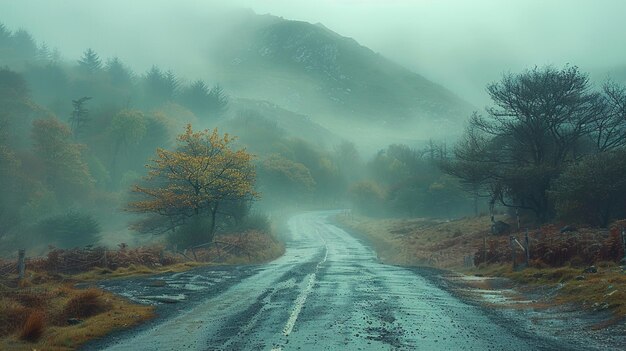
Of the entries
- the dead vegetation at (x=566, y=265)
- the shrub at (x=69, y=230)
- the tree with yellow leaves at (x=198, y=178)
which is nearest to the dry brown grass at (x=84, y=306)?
the dead vegetation at (x=566, y=265)

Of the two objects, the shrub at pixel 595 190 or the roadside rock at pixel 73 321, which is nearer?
the roadside rock at pixel 73 321

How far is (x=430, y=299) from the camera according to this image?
1597 cm

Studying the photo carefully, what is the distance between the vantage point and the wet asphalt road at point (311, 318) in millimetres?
9750

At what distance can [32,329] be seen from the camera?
10.3 m

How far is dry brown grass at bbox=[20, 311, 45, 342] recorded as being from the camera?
1023cm

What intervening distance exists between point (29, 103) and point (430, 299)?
85.1 meters

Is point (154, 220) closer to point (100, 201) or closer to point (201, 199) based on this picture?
point (201, 199)

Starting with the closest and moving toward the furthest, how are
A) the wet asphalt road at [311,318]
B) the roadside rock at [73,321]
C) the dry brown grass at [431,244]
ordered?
1. the wet asphalt road at [311,318]
2. the roadside rock at [73,321]
3. the dry brown grass at [431,244]

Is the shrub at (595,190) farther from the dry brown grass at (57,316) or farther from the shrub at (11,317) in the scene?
the shrub at (11,317)

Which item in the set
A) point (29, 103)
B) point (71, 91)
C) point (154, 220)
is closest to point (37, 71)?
point (71, 91)

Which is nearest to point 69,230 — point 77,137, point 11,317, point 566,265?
point 11,317

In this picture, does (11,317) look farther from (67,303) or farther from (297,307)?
(297,307)

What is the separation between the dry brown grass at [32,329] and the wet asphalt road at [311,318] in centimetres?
124

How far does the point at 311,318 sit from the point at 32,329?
5.62m
